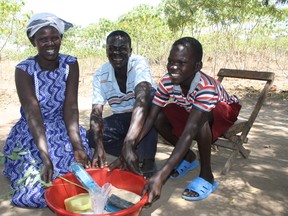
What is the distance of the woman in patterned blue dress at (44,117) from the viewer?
7.00 ft

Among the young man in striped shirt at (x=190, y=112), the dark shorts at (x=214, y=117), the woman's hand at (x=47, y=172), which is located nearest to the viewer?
the woman's hand at (x=47, y=172)

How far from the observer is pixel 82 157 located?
221 cm

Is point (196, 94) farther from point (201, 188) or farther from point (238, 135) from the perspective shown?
point (238, 135)

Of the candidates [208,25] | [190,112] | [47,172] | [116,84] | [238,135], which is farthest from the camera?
[208,25]

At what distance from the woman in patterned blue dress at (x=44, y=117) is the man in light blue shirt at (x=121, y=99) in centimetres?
17

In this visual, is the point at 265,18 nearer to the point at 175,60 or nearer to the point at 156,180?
the point at 175,60

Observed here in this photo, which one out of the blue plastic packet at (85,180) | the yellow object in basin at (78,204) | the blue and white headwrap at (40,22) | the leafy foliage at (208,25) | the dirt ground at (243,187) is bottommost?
the dirt ground at (243,187)

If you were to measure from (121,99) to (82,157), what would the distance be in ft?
2.13

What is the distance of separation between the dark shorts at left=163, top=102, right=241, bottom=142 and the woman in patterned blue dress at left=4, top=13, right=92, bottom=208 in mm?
728

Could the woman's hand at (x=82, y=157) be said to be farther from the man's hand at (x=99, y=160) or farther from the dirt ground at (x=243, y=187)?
the dirt ground at (x=243, y=187)

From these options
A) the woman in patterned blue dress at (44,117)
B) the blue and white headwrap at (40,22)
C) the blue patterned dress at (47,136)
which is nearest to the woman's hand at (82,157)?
the woman in patterned blue dress at (44,117)

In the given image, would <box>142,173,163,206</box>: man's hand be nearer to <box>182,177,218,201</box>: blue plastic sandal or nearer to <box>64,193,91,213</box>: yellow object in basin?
<box>64,193,91,213</box>: yellow object in basin

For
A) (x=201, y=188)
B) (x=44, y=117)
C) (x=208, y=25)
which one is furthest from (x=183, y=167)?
(x=208, y=25)

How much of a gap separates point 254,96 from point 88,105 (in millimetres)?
3661
